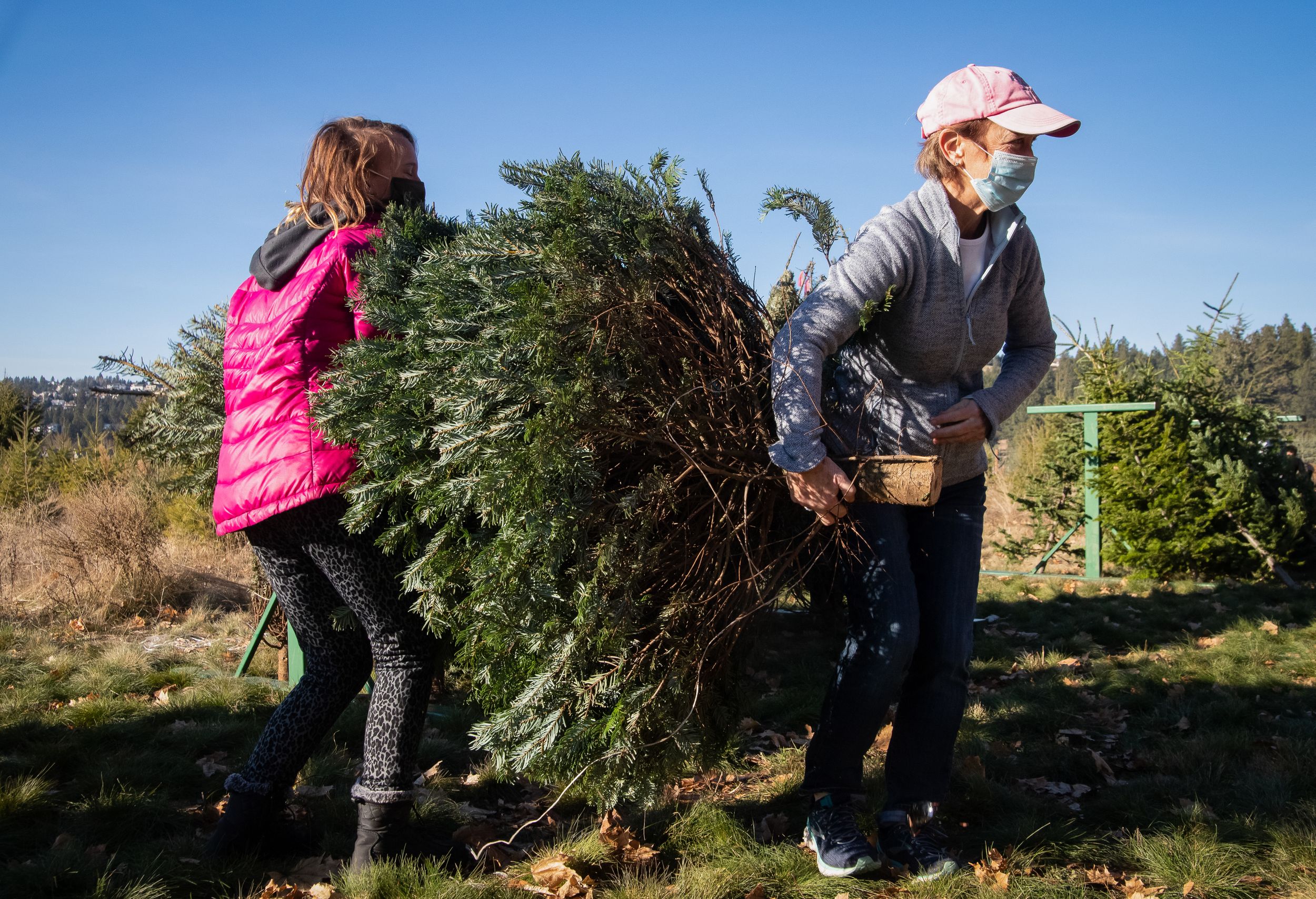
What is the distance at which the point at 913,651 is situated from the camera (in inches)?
90.7

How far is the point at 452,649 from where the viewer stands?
2650mm

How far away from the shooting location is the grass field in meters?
2.38

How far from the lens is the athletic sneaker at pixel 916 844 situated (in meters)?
2.29

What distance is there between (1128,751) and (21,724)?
4.69 metres

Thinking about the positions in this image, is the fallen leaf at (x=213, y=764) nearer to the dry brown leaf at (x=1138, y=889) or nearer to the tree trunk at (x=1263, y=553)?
the dry brown leaf at (x=1138, y=889)

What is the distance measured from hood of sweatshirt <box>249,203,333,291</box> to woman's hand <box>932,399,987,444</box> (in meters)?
1.81

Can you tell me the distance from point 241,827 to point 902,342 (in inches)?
91.1

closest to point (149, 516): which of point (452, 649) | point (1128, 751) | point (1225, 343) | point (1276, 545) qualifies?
point (452, 649)

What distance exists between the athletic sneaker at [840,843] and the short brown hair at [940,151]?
1.74m

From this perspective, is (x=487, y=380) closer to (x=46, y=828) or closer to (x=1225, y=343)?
(x=46, y=828)

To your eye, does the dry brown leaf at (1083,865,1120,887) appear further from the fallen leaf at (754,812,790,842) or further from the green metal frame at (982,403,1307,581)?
the green metal frame at (982,403,1307,581)

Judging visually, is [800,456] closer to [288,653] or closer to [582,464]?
[582,464]

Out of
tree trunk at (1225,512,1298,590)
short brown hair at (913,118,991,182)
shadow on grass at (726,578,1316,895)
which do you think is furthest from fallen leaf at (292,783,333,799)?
tree trunk at (1225,512,1298,590)

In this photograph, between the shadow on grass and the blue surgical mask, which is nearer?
the blue surgical mask
